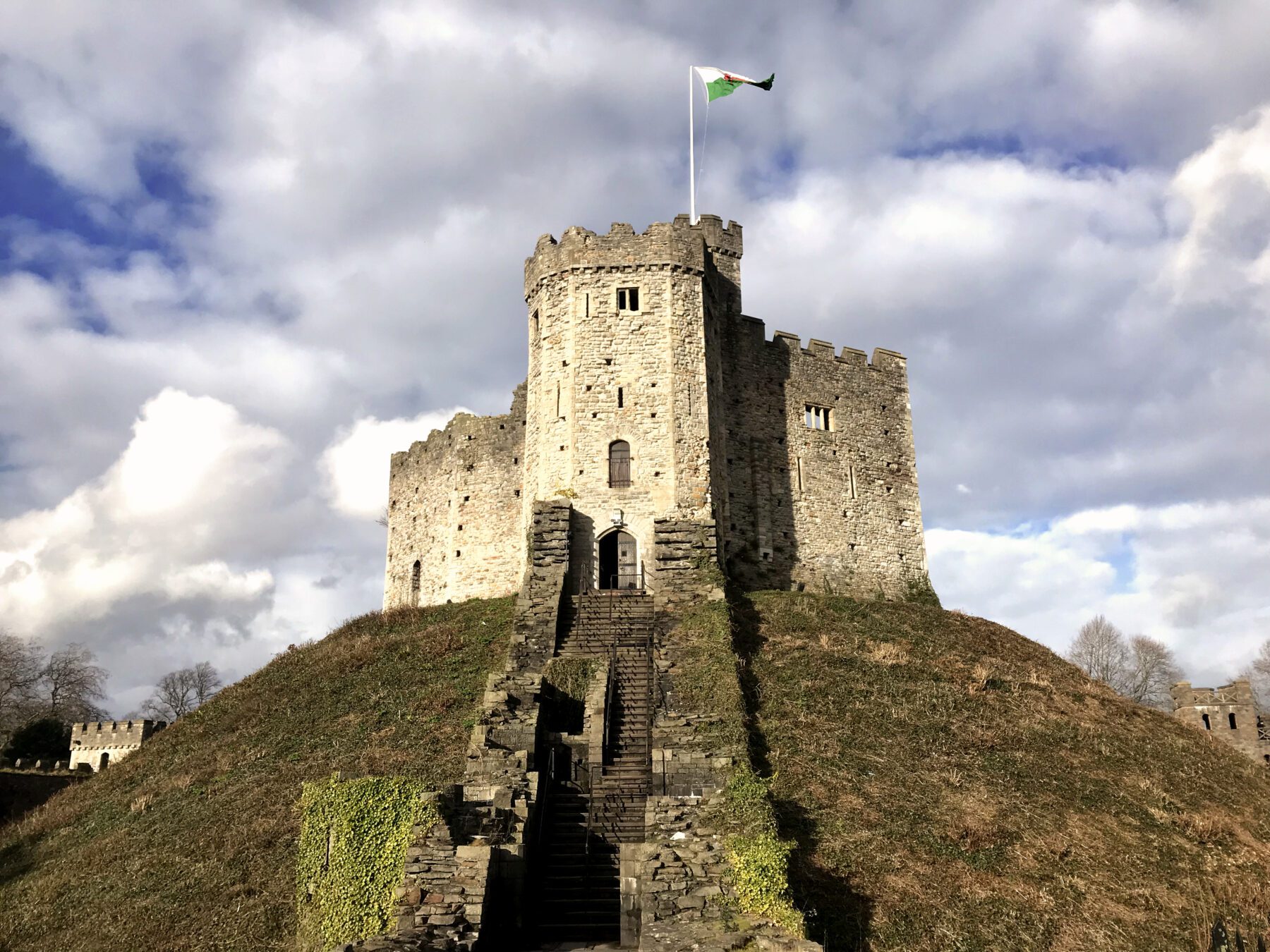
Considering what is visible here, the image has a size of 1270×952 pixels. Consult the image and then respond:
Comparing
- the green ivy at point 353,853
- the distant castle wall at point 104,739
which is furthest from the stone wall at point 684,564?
Result: the distant castle wall at point 104,739

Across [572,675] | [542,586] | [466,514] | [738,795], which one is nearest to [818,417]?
[466,514]

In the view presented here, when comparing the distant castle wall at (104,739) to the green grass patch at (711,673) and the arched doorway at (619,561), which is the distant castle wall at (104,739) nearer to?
the arched doorway at (619,561)

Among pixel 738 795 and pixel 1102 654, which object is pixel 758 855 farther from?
pixel 1102 654

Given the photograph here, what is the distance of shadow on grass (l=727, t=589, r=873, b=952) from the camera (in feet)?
48.3

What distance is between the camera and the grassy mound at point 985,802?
15.5m

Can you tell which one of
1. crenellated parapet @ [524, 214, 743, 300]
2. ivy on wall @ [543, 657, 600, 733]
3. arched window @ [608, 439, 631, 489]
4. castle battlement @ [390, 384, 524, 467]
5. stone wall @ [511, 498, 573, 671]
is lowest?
ivy on wall @ [543, 657, 600, 733]

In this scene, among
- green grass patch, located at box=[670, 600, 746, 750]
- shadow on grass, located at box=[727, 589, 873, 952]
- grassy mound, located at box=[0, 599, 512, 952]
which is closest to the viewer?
shadow on grass, located at box=[727, 589, 873, 952]

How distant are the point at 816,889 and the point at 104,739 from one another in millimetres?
40501

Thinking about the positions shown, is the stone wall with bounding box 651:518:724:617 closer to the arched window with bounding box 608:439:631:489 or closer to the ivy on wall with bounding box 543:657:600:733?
the arched window with bounding box 608:439:631:489

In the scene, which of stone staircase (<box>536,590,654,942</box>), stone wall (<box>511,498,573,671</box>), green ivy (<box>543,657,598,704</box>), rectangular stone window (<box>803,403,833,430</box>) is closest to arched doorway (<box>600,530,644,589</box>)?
stone wall (<box>511,498,573,671</box>)

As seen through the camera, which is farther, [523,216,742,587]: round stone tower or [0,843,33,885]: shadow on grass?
[523,216,742,587]: round stone tower

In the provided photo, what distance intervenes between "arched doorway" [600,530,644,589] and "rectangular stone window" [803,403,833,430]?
446 inches

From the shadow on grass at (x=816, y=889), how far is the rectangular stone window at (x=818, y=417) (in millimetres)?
19883

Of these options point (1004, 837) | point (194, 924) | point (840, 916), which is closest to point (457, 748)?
point (194, 924)
